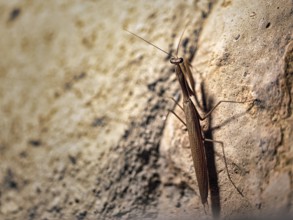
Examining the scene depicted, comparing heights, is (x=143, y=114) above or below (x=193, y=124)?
above

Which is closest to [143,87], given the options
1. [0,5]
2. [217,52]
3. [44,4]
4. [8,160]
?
Answer: [217,52]

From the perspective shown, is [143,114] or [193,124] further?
[143,114]

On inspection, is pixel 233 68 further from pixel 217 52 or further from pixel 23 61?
pixel 23 61
